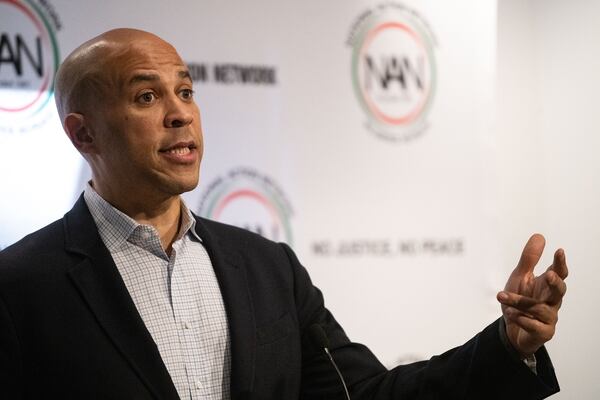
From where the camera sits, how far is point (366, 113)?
327 centimetres

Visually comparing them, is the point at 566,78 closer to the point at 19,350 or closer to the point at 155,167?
the point at 155,167

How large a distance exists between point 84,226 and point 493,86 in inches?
82.6

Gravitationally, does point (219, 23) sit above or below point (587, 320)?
above

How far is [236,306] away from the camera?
79.9 inches

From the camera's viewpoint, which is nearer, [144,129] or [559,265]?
[559,265]

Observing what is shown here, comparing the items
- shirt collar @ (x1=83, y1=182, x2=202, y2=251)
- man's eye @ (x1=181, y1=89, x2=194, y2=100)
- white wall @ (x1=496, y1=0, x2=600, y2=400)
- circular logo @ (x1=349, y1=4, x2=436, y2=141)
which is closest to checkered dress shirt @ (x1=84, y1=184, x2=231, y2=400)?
shirt collar @ (x1=83, y1=182, x2=202, y2=251)

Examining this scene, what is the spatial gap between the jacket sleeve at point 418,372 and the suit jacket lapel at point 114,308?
0.46 m

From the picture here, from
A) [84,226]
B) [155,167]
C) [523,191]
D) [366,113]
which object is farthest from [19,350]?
[523,191]

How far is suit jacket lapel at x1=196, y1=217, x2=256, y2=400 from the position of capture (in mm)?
1938

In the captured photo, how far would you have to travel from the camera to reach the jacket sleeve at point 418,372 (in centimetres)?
182

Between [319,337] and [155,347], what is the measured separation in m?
0.42

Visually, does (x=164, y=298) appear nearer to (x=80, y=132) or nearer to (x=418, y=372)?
(x=80, y=132)

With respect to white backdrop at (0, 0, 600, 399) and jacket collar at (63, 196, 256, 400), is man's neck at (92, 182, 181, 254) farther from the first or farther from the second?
white backdrop at (0, 0, 600, 399)

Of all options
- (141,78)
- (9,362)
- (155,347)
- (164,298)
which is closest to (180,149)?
(141,78)
